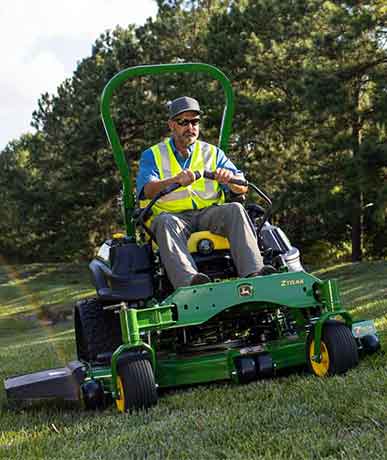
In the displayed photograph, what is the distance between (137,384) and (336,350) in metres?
0.98

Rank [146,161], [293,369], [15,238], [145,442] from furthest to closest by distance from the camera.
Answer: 1. [15,238]
2. [146,161]
3. [293,369]
4. [145,442]

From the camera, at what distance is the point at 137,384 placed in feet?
11.6

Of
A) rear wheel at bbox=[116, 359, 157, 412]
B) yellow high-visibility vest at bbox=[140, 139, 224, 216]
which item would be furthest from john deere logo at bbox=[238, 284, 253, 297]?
yellow high-visibility vest at bbox=[140, 139, 224, 216]

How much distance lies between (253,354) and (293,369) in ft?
1.38

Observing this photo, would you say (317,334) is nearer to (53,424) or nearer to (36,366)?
(53,424)

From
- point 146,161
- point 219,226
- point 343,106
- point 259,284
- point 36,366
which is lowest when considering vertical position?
point 36,366

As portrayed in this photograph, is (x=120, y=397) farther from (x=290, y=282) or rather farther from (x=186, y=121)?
(x=186, y=121)

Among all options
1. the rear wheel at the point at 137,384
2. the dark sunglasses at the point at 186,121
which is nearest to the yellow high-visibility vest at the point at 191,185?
the dark sunglasses at the point at 186,121

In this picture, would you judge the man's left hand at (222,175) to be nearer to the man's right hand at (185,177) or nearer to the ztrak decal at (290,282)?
the man's right hand at (185,177)

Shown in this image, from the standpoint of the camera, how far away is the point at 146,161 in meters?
4.75

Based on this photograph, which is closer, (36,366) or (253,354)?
(253,354)

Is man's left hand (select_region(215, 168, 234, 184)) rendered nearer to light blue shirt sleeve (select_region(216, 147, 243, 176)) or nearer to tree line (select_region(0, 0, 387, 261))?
light blue shirt sleeve (select_region(216, 147, 243, 176))

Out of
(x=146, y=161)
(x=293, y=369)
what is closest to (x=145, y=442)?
(x=293, y=369)

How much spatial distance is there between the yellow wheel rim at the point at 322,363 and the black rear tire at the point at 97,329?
137 cm
